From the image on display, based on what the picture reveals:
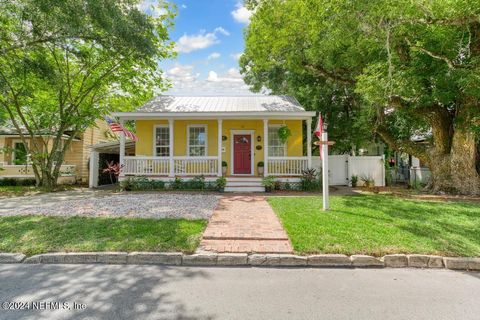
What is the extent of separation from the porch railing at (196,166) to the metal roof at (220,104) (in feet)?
7.72

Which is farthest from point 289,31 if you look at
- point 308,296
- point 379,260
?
point 308,296

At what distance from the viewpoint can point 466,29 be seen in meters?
8.41

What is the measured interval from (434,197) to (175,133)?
11357 mm

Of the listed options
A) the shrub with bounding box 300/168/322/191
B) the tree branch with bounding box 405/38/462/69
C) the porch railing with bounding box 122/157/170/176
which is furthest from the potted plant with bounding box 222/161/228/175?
the tree branch with bounding box 405/38/462/69

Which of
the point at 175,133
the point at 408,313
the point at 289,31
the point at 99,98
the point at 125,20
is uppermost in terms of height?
the point at 289,31

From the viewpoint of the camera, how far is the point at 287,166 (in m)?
11.9

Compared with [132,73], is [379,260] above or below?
below

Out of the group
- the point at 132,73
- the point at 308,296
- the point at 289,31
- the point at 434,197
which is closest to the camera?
the point at 308,296

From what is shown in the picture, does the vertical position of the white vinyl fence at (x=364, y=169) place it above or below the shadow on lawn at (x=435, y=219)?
above

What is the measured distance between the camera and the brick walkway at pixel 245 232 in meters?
4.43

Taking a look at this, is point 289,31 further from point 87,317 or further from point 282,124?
point 87,317

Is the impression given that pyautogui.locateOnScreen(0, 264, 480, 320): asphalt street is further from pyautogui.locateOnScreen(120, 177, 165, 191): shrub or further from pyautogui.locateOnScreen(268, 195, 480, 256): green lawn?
pyautogui.locateOnScreen(120, 177, 165, 191): shrub

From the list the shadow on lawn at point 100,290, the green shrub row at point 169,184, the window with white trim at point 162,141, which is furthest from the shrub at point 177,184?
the shadow on lawn at point 100,290

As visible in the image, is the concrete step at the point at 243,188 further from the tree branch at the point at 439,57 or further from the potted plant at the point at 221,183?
the tree branch at the point at 439,57
